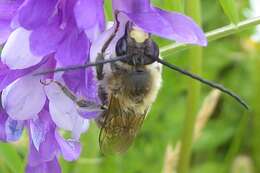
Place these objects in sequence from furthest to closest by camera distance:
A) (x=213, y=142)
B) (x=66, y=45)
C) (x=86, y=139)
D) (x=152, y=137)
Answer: (x=213, y=142) → (x=152, y=137) → (x=86, y=139) → (x=66, y=45)

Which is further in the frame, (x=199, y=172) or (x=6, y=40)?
(x=199, y=172)

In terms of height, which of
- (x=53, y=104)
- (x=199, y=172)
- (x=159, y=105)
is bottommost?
(x=199, y=172)

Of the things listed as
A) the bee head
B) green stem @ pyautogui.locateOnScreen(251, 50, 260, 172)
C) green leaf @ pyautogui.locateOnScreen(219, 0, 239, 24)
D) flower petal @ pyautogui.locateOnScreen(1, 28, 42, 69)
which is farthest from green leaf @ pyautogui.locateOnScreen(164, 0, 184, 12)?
green stem @ pyautogui.locateOnScreen(251, 50, 260, 172)

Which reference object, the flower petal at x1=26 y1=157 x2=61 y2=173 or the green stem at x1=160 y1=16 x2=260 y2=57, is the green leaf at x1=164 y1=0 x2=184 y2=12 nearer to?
the green stem at x1=160 y1=16 x2=260 y2=57

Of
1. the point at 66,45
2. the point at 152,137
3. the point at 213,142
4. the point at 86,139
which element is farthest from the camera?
the point at 213,142

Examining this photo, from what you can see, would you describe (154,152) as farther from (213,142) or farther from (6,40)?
(6,40)

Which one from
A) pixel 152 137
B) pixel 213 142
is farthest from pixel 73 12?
pixel 213 142
